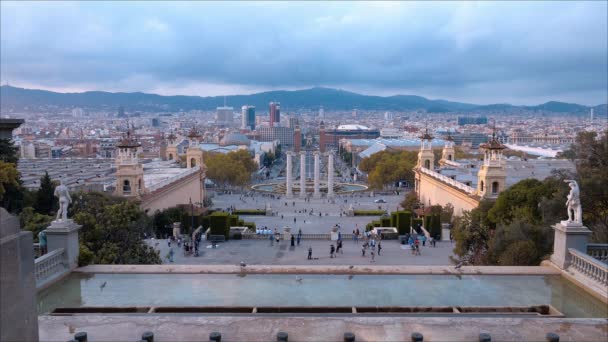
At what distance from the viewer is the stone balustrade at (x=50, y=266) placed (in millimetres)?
9695

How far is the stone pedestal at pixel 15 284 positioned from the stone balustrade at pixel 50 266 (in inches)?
206

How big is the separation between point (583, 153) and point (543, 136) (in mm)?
163603

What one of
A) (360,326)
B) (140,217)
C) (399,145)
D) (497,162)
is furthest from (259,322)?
(399,145)

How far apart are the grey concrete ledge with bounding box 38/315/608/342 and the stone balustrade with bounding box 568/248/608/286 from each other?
73.0 inches

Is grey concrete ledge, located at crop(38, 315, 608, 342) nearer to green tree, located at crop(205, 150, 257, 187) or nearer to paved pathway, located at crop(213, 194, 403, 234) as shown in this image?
paved pathway, located at crop(213, 194, 403, 234)

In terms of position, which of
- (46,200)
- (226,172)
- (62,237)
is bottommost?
(226,172)

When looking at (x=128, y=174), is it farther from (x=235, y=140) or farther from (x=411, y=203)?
(x=235, y=140)

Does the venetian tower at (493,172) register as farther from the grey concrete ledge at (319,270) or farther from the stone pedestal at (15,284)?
the stone pedestal at (15,284)

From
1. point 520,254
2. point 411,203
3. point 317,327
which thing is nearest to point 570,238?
point 520,254

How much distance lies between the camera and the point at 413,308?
9180mm

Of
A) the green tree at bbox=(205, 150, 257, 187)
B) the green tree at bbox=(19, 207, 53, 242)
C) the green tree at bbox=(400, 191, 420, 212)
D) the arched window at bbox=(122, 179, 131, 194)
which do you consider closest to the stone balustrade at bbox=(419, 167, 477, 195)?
the green tree at bbox=(400, 191, 420, 212)

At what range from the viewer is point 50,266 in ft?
33.6

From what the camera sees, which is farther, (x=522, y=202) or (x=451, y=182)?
(x=451, y=182)

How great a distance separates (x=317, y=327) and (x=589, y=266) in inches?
239
